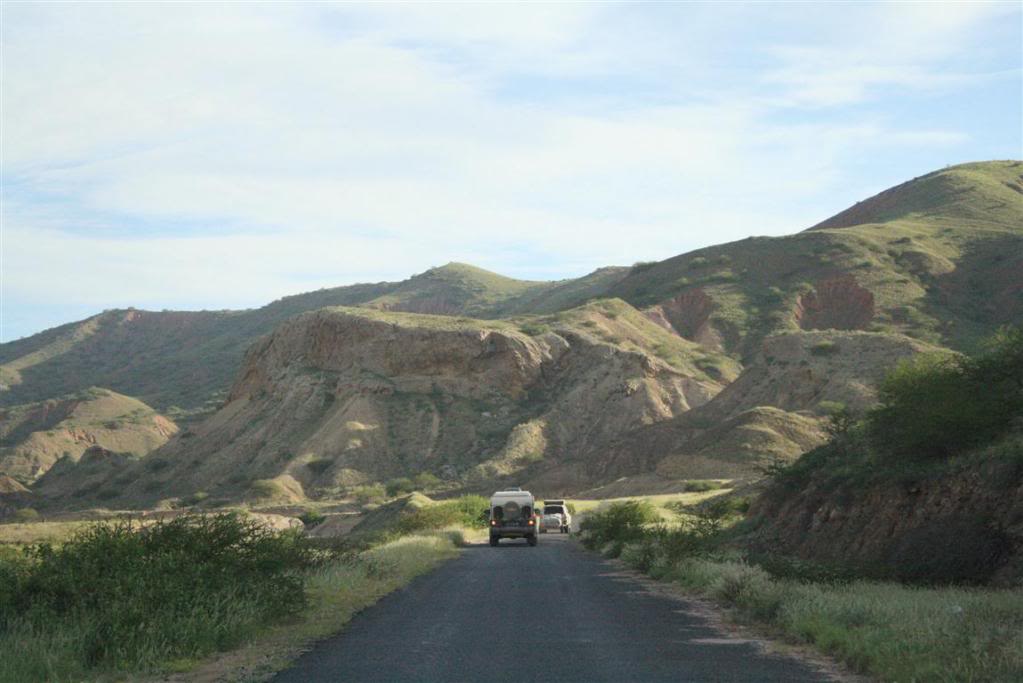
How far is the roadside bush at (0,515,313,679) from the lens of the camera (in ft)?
43.5

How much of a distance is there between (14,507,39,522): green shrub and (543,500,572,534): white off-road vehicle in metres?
35.0

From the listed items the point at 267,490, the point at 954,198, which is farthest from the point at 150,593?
the point at 954,198

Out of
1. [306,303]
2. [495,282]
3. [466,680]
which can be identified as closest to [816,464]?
[466,680]

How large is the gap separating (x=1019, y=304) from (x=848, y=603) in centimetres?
9130

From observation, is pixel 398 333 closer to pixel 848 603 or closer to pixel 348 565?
pixel 348 565

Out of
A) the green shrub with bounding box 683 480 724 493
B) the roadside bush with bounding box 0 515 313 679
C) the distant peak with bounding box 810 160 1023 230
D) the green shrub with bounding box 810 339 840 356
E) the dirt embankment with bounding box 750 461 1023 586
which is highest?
the distant peak with bounding box 810 160 1023 230

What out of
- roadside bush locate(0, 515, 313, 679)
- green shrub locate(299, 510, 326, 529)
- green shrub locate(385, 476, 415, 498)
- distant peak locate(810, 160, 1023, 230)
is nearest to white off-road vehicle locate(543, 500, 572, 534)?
green shrub locate(299, 510, 326, 529)

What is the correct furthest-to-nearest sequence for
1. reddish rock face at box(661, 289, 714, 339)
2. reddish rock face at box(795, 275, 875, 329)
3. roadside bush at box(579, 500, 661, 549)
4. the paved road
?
reddish rock face at box(661, 289, 714, 339) < reddish rock face at box(795, 275, 875, 329) < roadside bush at box(579, 500, 661, 549) < the paved road

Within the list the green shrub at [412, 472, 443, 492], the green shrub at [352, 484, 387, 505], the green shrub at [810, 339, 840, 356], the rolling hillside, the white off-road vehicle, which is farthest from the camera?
the green shrub at [810, 339, 840, 356]

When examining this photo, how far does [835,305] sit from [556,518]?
56.9m

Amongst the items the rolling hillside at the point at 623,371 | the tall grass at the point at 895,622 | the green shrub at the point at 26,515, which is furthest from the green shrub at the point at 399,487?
the tall grass at the point at 895,622

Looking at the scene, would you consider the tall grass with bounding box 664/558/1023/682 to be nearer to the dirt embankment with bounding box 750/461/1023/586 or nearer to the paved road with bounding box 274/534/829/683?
the paved road with bounding box 274/534/829/683

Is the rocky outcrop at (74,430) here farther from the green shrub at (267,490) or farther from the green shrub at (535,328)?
the green shrub at (535,328)

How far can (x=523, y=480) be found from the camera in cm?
7912
